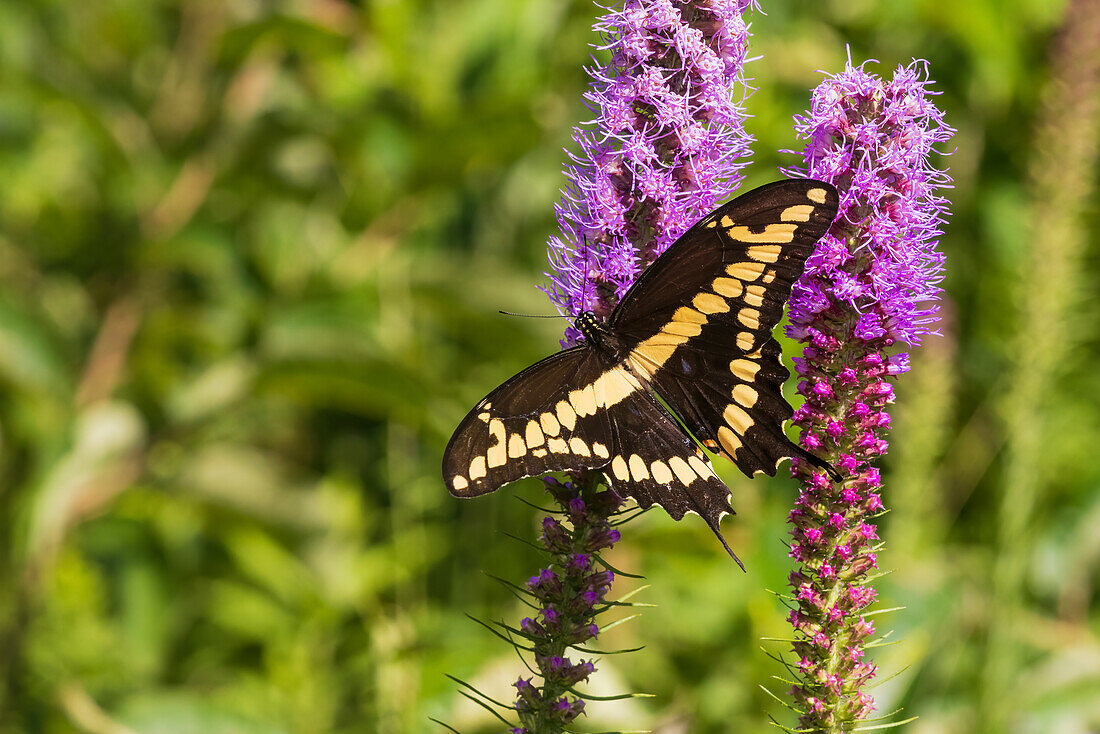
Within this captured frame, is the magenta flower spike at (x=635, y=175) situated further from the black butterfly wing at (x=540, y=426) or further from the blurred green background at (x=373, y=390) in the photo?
the blurred green background at (x=373, y=390)

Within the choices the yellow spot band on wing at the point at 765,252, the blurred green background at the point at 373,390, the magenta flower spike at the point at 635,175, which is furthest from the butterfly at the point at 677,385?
the blurred green background at the point at 373,390

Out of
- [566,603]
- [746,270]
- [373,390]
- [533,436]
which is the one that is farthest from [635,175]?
[373,390]

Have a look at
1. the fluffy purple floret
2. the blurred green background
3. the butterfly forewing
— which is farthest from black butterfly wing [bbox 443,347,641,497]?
the blurred green background

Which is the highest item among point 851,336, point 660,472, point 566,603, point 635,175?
point 635,175

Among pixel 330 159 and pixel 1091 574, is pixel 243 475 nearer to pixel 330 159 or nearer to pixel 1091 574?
pixel 330 159

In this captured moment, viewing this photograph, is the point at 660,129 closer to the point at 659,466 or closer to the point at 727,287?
the point at 727,287

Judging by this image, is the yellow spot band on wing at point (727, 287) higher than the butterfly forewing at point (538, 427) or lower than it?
higher

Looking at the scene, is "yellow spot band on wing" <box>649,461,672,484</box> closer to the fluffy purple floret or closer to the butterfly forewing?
the butterfly forewing
